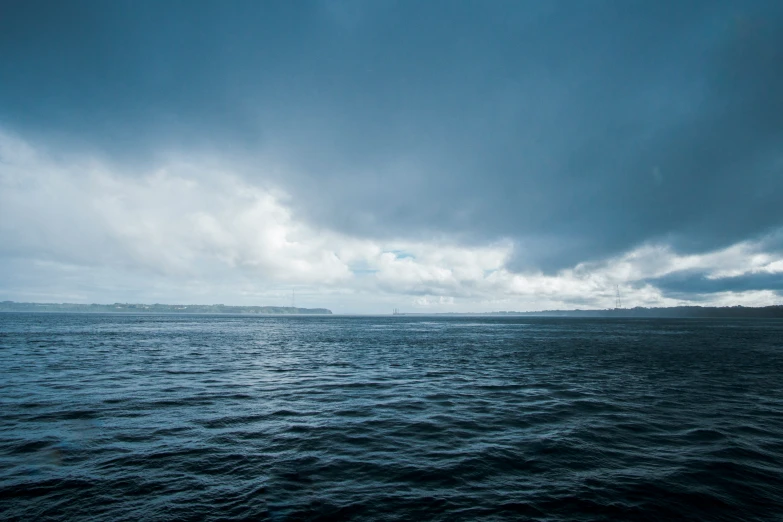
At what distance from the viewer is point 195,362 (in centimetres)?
4609

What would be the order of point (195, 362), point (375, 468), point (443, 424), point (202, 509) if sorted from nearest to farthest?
1. point (202, 509)
2. point (375, 468)
3. point (443, 424)
4. point (195, 362)

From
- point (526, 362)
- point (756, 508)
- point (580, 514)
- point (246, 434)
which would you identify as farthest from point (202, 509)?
point (526, 362)

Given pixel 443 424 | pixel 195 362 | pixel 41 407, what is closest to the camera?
pixel 443 424

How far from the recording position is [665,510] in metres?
12.1

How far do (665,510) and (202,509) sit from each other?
14.5 m

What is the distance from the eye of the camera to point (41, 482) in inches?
523

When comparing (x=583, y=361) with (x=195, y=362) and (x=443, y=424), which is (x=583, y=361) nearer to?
(x=443, y=424)

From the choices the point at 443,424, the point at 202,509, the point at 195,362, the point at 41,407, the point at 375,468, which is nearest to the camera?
the point at 202,509

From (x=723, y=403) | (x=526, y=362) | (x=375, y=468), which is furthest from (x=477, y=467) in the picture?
(x=526, y=362)

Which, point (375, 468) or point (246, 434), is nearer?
point (375, 468)

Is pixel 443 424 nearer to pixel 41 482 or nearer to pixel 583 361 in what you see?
pixel 41 482

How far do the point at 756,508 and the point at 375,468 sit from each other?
1272cm

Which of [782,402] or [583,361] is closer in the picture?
[782,402]

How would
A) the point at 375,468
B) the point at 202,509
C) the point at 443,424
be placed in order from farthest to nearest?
the point at 443,424
the point at 375,468
the point at 202,509
